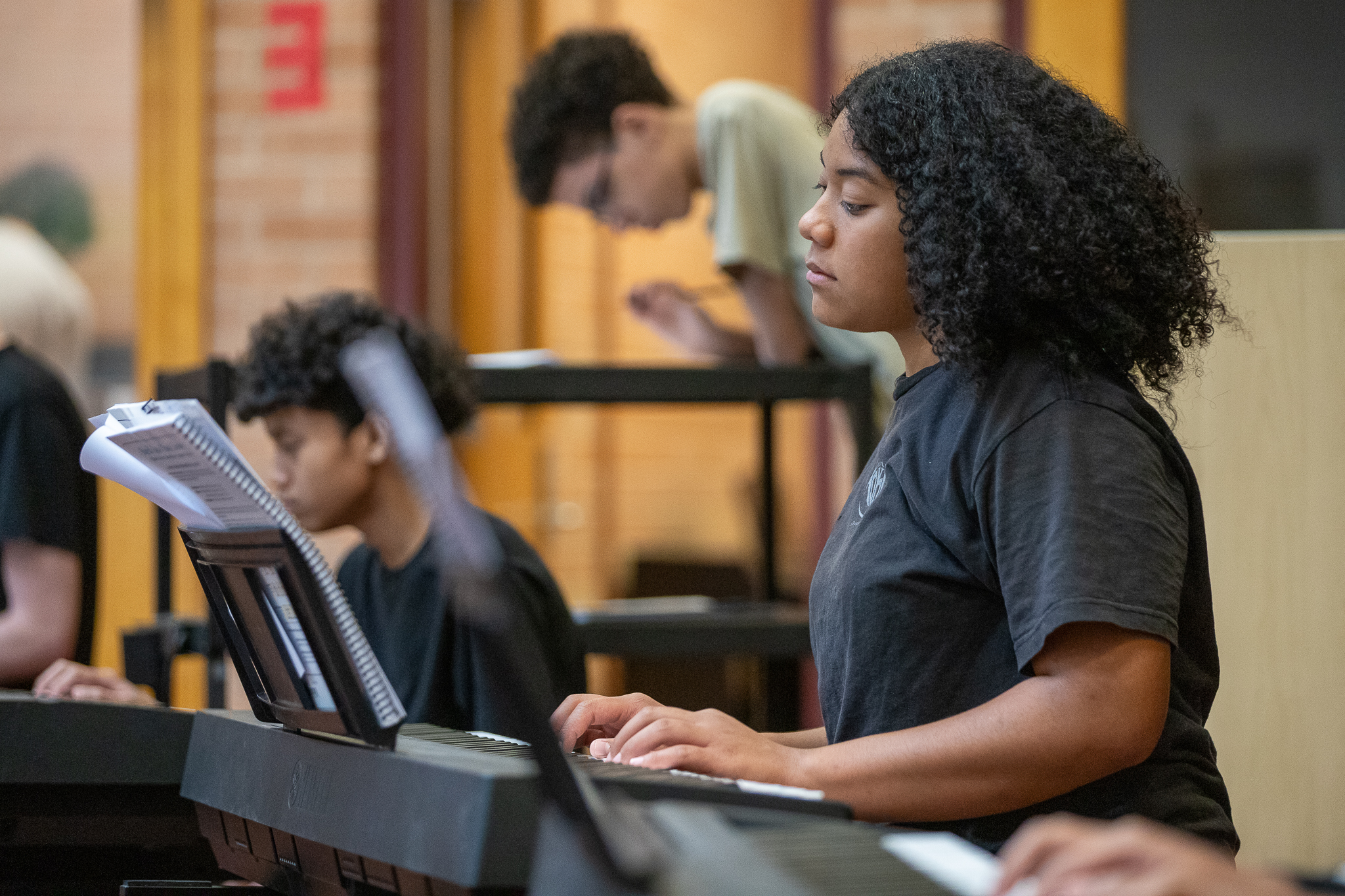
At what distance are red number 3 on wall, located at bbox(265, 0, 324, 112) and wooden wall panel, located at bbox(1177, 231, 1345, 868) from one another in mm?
2632

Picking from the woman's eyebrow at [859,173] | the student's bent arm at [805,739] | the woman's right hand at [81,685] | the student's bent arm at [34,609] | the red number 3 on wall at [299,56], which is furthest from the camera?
the red number 3 on wall at [299,56]

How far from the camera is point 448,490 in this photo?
2.44 ft

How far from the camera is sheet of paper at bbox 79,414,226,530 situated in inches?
43.4

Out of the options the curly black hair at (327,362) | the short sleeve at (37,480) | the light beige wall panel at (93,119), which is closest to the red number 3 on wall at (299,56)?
the light beige wall panel at (93,119)

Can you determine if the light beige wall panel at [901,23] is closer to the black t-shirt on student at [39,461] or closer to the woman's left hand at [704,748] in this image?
the black t-shirt on student at [39,461]

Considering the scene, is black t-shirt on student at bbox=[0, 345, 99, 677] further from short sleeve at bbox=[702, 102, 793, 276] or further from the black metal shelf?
short sleeve at bbox=[702, 102, 793, 276]

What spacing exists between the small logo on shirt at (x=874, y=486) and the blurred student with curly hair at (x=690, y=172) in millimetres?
1251

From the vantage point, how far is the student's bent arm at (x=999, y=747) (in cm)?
109

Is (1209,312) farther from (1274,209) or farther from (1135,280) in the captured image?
(1274,209)

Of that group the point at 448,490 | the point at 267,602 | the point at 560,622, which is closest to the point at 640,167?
the point at 560,622

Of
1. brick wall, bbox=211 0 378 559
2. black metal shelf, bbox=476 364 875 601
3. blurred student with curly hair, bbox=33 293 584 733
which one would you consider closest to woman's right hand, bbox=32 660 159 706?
blurred student with curly hair, bbox=33 293 584 733

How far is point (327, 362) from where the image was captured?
2.21 metres

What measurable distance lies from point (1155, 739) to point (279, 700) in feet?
2.39

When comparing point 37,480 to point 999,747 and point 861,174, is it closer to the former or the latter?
point 861,174
